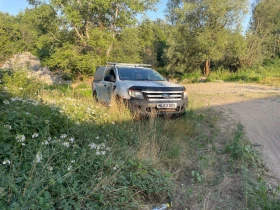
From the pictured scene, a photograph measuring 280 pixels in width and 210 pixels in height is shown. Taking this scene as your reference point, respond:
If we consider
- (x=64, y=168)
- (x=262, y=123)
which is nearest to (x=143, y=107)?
(x=64, y=168)

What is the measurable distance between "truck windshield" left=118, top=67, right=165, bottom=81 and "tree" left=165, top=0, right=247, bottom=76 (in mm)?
16499

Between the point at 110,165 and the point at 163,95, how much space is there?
11.3ft

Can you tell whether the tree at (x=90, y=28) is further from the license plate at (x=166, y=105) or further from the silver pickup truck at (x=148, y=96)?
the license plate at (x=166, y=105)

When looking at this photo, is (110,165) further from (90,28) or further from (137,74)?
(90,28)

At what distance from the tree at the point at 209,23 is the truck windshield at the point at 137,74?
16.5 m

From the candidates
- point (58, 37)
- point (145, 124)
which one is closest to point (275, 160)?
point (145, 124)

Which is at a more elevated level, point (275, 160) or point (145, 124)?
point (145, 124)

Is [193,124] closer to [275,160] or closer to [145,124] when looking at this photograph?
[145,124]

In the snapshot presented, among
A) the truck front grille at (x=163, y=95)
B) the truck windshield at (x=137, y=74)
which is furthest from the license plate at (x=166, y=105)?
the truck windshield at (x=137, y=74)

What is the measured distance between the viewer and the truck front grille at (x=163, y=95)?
6080 millimetres

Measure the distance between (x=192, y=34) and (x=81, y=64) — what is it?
11.5 meters

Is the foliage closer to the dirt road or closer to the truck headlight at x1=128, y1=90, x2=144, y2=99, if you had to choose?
the truck headlight at x1=128, y1=90, x2=144, y2=99

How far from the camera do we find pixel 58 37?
24984mm

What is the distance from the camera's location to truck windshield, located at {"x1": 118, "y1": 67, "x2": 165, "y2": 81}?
744cm
